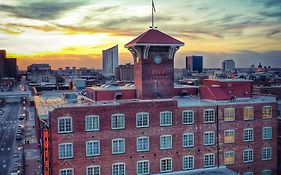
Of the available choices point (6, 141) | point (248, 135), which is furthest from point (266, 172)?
point (6, 141)

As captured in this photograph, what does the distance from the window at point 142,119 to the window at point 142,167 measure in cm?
512

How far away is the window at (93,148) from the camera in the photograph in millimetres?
46647

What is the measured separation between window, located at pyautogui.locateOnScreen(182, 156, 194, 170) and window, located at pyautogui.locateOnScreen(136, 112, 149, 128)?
8003 mm

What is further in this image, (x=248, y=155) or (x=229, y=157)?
(x=248, y=155)

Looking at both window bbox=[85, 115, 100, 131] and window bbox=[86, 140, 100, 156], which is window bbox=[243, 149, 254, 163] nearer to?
window bbox=[86, 140, 100, 156]

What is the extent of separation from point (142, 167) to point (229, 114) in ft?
51.3

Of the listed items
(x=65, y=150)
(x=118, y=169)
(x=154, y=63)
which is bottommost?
(x=118, y=169)

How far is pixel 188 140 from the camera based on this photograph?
51875mm

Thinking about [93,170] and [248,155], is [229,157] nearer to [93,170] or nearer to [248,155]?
[248,155]

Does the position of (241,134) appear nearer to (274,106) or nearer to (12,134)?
(274,106)

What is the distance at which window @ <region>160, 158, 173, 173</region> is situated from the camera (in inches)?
1997

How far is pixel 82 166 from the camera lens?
4641 centimetres

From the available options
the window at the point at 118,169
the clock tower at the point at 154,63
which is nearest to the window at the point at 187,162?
the window at the point at 118,169

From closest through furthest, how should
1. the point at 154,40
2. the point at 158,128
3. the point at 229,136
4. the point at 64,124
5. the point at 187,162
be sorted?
the point at 64,124 < the point at 158,128 < the point at 187,162 < the point at 229,136 < the point at 154,40
